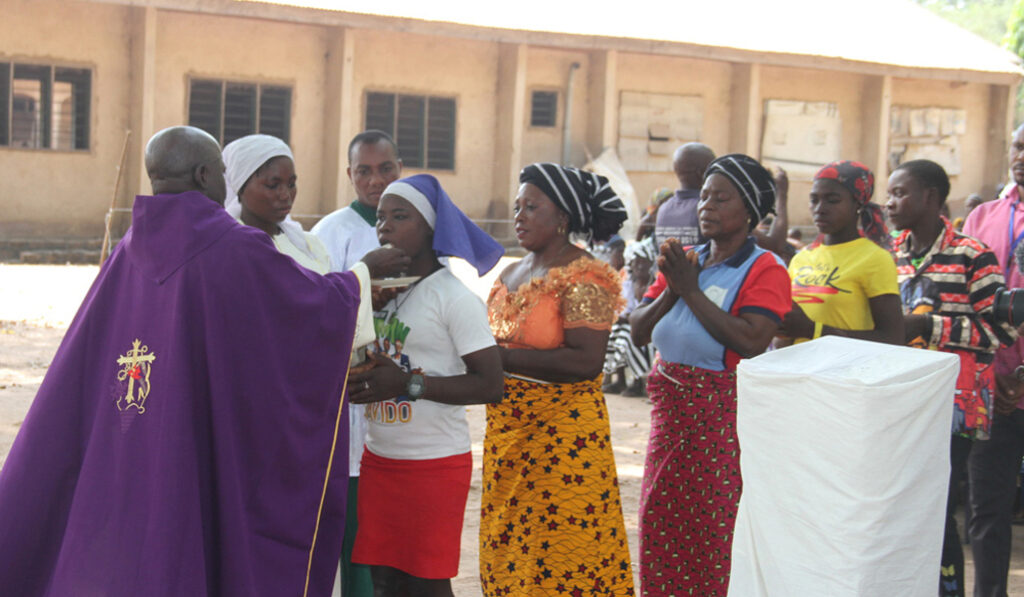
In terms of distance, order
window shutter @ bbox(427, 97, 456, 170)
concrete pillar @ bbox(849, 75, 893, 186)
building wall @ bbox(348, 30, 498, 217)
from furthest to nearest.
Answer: concrete pillar @ bbox(849, 75, 893, 186) → window shutter @ bbox(427, 97, 456, 170) → building wall @ bbox(348, 30, 498, 217)

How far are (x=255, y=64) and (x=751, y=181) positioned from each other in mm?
14211

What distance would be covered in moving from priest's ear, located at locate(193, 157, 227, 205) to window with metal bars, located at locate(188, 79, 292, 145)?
13776 mm

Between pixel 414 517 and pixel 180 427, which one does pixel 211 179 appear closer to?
pixel 180 427

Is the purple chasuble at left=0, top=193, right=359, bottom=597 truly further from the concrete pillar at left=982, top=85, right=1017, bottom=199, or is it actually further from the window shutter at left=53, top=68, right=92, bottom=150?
the concrete pillar at left=982, top=85, right=1017, bottom=199

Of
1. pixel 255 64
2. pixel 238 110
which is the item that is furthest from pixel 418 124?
pixel 238 110

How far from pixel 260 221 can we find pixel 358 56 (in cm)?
1442

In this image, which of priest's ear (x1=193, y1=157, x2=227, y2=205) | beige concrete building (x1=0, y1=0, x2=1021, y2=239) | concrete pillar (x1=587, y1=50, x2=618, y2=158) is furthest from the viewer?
concrete pillar (x1=587, y1=50, x2=618, y2=158)

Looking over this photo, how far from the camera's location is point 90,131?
1596 cm

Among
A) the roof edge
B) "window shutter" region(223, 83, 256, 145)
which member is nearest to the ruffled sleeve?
the roof edge

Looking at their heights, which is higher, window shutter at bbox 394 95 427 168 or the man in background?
window shutter at bbox 394 95 427 168

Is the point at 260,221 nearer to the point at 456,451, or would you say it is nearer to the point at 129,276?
the point at 129,276

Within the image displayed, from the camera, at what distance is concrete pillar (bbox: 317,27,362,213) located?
16781 millimetres

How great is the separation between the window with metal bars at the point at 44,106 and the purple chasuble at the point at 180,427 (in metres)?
14.1

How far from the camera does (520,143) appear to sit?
60.3ft
